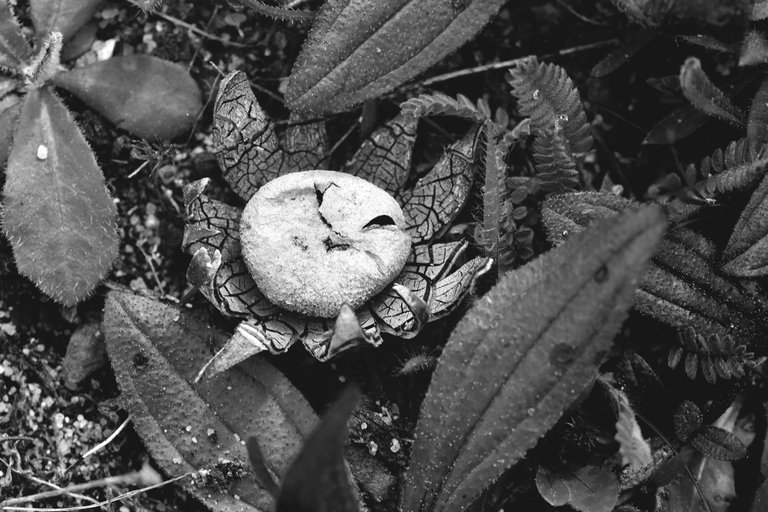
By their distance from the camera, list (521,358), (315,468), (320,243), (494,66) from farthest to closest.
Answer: (494,66) < (320,243) < (521,358) < (315,468)

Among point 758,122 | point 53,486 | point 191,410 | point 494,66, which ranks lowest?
point 53,486

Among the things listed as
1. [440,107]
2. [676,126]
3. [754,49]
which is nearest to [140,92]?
[440,107]

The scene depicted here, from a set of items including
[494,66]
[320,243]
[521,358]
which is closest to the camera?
[521,358]

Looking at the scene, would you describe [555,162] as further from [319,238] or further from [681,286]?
[319,238]

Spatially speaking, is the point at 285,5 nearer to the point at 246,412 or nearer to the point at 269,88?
the point at 269,88

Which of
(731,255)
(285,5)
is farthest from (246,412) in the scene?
(731,255)

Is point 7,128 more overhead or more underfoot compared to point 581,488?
more overhead
